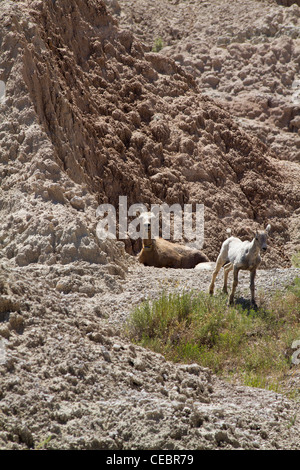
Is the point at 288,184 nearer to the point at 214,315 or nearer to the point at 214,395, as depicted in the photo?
the point at 214,315

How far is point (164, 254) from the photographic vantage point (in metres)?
11.0

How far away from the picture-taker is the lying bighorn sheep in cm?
1061

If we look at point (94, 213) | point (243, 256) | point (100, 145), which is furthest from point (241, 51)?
point (243, 256)

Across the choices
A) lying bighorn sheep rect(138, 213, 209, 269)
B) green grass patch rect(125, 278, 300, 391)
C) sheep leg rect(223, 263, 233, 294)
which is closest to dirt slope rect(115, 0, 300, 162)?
lying bighorn sheep rect(138, 213, 209, 269)

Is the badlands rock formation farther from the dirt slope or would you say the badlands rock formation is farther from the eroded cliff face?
the dirt slope

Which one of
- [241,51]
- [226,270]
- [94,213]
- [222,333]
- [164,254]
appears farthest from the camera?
[241,51]

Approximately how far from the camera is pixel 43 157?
9445 millimetres

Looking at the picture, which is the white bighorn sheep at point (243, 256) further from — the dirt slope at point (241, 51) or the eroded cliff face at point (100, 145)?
the dirt slope at point (241, 51)

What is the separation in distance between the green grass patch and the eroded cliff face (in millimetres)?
1866

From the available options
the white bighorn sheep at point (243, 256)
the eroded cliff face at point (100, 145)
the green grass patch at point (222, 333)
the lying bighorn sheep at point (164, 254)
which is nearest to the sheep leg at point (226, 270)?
the white bighorn sheep at point (243, 256)

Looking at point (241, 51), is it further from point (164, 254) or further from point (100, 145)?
point (164, 254)

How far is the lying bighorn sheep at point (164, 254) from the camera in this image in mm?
10609

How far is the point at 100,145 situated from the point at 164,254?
2.74 meters
